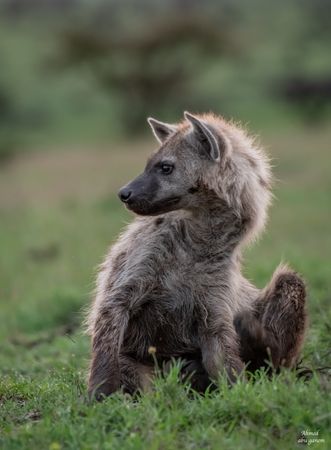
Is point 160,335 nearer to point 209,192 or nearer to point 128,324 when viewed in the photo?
point 128,324

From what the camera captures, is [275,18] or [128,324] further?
[275,18]

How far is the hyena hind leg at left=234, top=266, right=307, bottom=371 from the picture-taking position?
188 inches

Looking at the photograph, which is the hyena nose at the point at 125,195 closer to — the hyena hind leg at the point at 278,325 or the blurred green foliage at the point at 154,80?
the hyena hind leg at the point at 278,325

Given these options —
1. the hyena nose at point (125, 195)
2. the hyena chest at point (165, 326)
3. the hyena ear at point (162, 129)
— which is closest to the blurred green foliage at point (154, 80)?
the hyena ear at point (162, 129)

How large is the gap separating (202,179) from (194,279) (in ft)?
1.79

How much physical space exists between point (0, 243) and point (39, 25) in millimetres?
23560

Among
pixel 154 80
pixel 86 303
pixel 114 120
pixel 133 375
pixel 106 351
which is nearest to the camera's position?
pixel 106 351

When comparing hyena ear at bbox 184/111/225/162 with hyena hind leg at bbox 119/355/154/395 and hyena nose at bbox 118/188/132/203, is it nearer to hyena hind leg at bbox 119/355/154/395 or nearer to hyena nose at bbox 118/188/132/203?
hyena nose at bbox 118/188/132/203

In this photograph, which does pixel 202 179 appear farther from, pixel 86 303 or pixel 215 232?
pixel 86 303

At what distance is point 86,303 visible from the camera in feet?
25.5

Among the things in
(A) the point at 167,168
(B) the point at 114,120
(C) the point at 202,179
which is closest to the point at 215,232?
(C) the point at 202,179

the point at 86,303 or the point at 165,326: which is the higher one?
the point at 165,326

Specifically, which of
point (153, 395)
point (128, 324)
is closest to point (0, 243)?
point (128, 324)

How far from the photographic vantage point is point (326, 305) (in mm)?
7273
